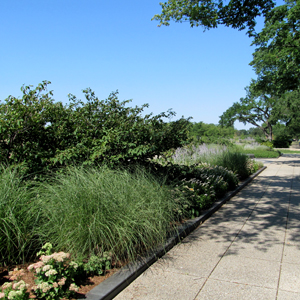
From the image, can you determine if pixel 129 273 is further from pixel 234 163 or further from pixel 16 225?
pixel 234 163

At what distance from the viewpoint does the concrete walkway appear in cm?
304

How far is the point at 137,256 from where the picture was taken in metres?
3.71

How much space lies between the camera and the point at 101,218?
3555 millimetres

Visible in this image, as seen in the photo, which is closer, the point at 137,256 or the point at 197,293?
the point at 197,293

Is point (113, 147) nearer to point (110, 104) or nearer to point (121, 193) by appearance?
point (110, 104)

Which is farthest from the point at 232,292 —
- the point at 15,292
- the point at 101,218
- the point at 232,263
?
the point at 15,292

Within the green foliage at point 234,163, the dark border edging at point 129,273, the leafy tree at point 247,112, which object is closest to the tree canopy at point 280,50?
the green foliage at point 234,163

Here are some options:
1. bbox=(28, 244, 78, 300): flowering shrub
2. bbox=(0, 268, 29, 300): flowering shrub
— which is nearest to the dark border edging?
bbox=(28, 244, 78, 300): flowering shrub

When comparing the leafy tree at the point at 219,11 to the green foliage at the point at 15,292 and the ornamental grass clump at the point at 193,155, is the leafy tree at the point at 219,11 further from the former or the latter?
the green foliage at the point at 15,292

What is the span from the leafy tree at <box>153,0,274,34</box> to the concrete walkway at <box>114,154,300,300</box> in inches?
240

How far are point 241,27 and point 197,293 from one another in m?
8.63

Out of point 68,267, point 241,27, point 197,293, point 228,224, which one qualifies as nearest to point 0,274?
point 68,267

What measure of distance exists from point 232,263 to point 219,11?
785 cm

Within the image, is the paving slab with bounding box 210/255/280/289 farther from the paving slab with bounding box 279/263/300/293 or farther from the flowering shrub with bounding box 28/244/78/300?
the flowering shrub with bounding box 28/244/78/300
